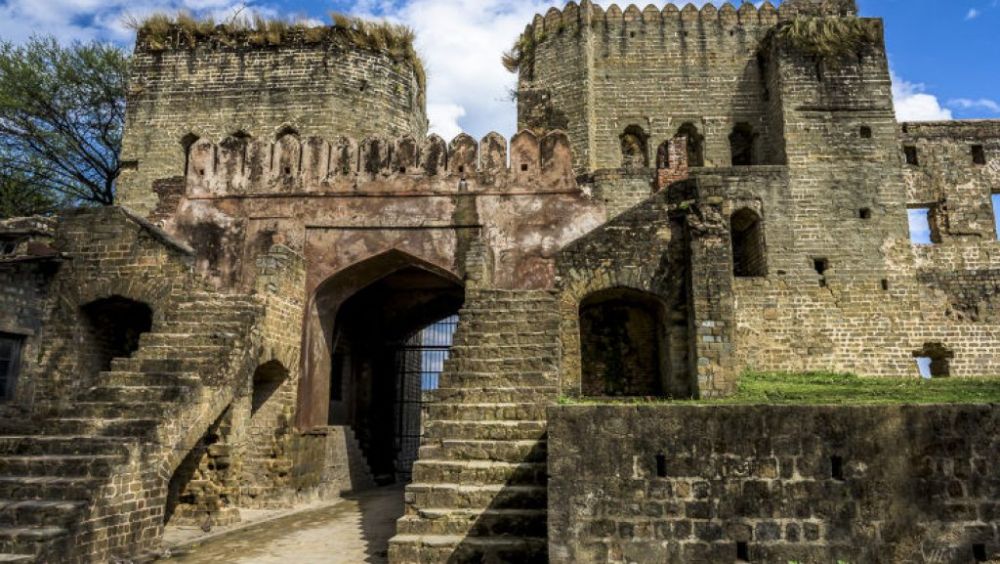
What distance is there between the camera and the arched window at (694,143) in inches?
862

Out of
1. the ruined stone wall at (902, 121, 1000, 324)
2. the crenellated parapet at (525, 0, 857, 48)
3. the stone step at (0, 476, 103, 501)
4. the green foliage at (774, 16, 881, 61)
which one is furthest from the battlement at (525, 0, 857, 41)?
the stone step at (0, 476, 103, 501)

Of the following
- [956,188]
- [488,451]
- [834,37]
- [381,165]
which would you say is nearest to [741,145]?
[834,37]

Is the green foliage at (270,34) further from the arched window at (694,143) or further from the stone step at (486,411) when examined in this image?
the stone step at (486,411)

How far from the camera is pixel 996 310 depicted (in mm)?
18016

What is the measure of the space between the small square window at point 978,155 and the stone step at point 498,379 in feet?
63.2

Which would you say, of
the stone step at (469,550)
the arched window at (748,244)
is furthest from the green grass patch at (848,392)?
the arched window at (748,244)

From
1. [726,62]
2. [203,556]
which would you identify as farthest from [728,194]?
[203,556]

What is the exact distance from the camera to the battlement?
875 inches

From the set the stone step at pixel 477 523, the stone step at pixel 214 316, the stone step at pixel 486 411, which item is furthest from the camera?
the stone step at pixel 214 316

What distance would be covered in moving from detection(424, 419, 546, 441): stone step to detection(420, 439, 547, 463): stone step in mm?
167

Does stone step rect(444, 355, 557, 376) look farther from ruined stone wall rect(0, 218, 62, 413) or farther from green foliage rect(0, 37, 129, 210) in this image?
green foliage rect(0, 37, 129, 210)

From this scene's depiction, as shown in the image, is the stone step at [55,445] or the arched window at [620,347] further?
the arched window at [620,347]

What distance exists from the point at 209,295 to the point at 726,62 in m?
17.7

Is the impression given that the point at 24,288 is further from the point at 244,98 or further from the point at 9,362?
the point at 244,98
